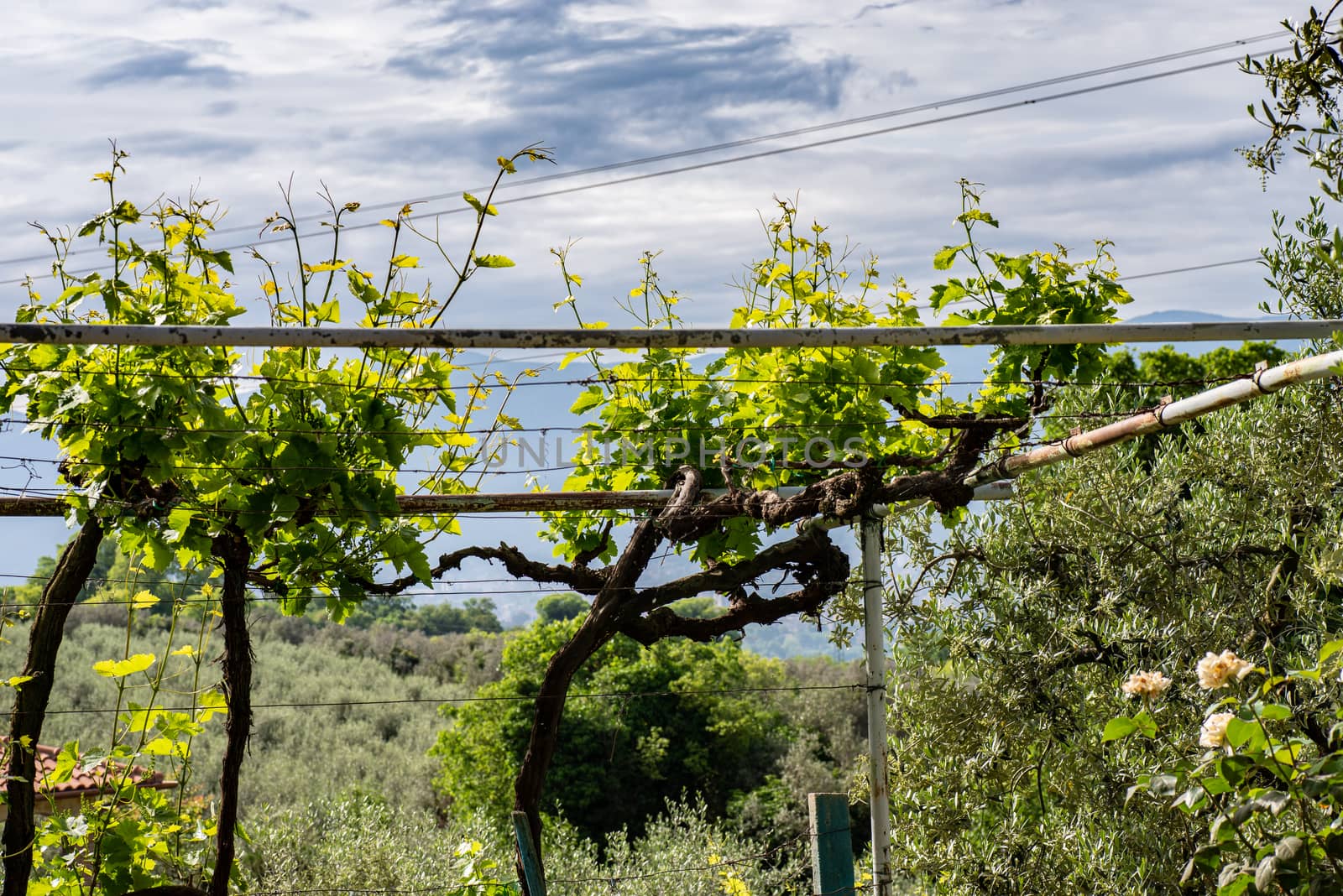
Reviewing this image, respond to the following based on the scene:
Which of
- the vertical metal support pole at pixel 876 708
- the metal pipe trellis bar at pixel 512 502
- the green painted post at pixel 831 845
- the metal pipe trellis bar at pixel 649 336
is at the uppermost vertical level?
the metal pipe trellis bar at pixel 649 336

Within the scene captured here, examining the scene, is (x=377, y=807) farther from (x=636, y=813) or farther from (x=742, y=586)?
(x=742, y=586)

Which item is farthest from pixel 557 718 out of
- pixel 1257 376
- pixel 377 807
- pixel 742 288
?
pixel 377 807

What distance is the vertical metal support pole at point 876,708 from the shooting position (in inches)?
120

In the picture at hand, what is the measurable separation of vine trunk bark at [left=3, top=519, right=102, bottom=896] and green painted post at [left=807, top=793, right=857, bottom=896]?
88.9 inches

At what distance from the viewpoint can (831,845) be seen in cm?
336

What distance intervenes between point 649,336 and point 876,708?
1311 mm

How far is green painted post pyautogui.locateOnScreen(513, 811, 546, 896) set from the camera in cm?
309

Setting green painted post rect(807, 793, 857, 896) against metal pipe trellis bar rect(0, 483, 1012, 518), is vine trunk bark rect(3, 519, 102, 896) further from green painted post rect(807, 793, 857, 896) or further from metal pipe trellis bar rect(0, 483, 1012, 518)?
green painted post rect(807, 793, 857, 896)

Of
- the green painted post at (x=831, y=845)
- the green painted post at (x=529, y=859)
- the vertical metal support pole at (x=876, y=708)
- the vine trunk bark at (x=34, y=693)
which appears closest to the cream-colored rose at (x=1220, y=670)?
the vertical metal support pole at (x=876, y=708)

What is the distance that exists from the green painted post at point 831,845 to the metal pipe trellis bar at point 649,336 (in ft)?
4.93

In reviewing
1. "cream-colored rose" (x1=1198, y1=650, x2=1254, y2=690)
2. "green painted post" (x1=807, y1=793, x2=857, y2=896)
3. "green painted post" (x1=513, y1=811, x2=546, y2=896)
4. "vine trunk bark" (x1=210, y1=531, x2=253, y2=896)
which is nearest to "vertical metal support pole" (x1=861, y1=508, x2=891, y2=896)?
"green painted post" (x1=807, y1=793, x2=857, y2=896)

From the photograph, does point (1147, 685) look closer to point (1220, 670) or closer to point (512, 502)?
point (1220, 670)

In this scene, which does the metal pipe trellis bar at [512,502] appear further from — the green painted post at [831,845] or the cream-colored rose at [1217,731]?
the cream-colored rose at [1217,731]

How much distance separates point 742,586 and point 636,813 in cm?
1252
